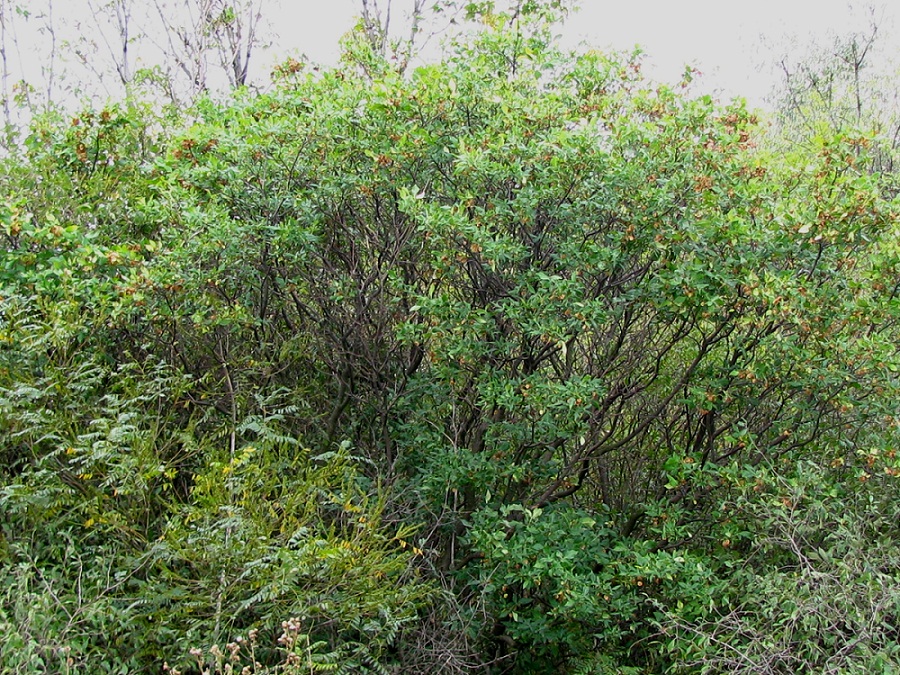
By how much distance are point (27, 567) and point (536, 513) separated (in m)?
2.87

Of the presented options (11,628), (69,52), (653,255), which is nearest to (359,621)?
(11,628)

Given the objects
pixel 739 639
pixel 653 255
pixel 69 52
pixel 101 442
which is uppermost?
pixel 69 52

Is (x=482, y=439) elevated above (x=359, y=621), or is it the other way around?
(x=482, y=439)

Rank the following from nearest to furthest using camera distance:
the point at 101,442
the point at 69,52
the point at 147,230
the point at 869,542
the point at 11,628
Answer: the point at 11,628
the point at 101,442
the point at 869,542
the point at 147,230
the point at 69,52

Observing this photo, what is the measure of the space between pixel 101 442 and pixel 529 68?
12.2 feet

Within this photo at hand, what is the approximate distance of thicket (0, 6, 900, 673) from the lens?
500 centimetres

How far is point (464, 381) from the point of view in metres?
6.64

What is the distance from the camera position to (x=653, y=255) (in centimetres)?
608

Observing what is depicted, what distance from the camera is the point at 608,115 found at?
6.48 meters

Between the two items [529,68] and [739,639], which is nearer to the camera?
[739,639]

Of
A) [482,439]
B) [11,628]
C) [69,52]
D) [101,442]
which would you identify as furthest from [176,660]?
[69,52]

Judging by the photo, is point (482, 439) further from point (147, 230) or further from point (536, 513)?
point (147, 230)

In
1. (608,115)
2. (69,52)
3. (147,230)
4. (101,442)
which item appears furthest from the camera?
(69,52)

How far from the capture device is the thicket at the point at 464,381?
4996 mm
